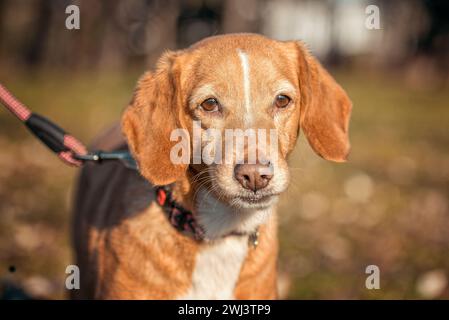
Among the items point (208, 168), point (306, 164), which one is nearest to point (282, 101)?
point (208, 168)

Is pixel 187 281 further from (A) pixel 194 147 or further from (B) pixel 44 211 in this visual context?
(B) pixel 44 211

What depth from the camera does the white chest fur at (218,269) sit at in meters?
3.69

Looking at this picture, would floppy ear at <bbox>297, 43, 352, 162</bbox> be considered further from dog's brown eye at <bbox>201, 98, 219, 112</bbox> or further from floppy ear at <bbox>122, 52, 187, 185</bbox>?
floppy ear at <bbox>122, 52, 187, 185</bbox>

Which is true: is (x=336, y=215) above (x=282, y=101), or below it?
below

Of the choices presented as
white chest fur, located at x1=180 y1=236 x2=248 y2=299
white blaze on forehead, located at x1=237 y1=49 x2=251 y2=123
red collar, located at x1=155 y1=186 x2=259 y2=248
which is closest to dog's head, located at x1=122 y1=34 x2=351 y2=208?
white blaze on forehead, located at x1=237 y1=49 x2=251 y2=123

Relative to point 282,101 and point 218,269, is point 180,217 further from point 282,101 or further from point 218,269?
point 282,101

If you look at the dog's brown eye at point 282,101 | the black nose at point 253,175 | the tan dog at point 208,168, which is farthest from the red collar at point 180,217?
the dog's brown eye at point 282,101

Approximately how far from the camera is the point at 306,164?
11.0 metres

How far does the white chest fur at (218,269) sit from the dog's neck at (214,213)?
7 cm

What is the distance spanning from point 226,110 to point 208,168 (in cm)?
35

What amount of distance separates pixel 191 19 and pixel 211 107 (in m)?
35.8

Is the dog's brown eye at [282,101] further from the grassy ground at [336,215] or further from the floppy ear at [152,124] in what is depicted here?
the floppy ear at [152,124]

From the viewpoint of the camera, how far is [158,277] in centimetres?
362
